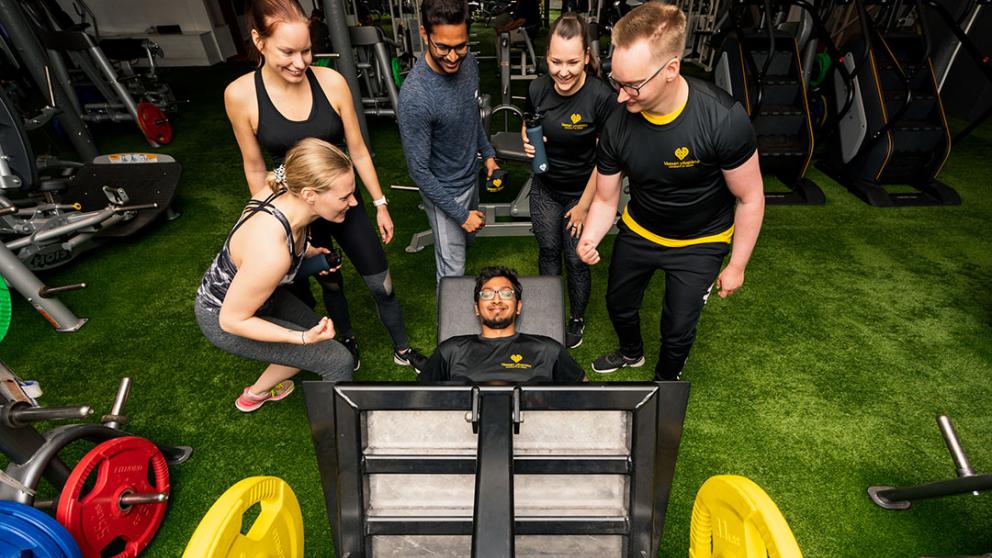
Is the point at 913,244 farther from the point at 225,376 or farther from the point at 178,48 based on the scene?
the point at 178,48

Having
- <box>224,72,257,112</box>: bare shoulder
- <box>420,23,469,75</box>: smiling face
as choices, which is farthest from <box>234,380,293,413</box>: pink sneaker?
<box>420,23,469,75</box>: smiling face

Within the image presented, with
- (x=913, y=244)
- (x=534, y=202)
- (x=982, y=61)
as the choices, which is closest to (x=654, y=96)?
(x=534, y=202)

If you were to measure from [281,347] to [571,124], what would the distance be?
4.43 feet

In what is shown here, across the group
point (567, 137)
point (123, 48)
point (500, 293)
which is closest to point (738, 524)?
point (500, 293)

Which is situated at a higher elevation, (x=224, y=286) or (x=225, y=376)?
(x=224, y=286)

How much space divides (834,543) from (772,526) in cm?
120

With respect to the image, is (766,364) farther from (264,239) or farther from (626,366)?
(264,239)

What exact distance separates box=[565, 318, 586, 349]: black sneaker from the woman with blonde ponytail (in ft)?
4.02

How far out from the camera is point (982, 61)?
132 inches

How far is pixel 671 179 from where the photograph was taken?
161 centimetres

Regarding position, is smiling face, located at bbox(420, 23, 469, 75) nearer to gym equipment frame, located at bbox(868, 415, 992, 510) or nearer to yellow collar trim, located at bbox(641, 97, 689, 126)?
yellow collar trim, located at bbox(641, 97, 689, 126)

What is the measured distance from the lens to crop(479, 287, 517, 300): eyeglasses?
1.89 m

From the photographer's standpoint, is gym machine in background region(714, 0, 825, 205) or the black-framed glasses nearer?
the black-framed glasses

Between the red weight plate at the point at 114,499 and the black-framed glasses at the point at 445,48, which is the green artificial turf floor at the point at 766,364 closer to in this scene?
the red weight plate at the point at 114,499
